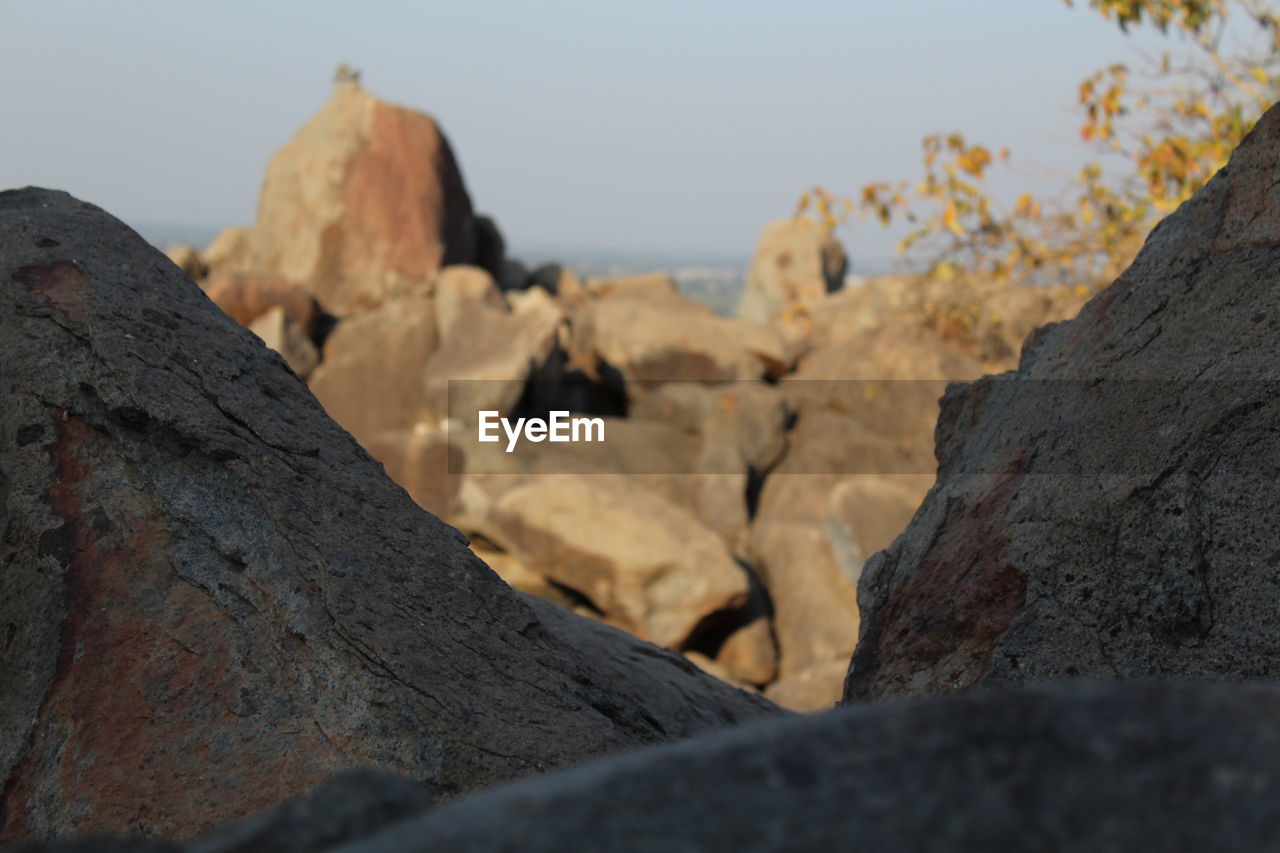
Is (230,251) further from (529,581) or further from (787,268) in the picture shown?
(787,268)

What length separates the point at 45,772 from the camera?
5.86 ft

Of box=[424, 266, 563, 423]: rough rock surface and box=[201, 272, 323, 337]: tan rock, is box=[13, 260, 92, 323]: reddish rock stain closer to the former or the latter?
box=[424, 266, 563, 423]: rough rock surface

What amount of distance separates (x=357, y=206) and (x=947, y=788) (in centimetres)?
1357

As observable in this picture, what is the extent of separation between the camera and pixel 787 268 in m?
18.8

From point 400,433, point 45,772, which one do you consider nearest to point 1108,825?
point 45,772

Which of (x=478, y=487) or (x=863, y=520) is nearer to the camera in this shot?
(x=863, y=520)

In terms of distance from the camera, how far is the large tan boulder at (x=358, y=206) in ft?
44.4

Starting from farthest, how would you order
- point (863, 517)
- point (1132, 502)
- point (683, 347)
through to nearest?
point (683, 347) < point (863, 517) < point (1132, 502)

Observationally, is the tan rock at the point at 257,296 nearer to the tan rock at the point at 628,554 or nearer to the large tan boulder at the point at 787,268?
the tan rock at the point at 628,554

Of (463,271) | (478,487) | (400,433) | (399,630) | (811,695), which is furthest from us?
(463,271)

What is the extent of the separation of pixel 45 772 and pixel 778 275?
17.6 m

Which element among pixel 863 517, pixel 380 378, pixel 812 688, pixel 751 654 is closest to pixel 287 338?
pixel 380 378

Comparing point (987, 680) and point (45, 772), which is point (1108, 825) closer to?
point (987, 680)

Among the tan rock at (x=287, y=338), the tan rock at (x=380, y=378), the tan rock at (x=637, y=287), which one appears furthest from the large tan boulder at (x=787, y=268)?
the tan rock at (x=287, y=338)
